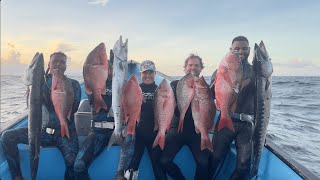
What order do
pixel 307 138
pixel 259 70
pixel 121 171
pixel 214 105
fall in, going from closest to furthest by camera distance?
pixel 259 70 < pixel 214 105 < pixel 121 171 < pixel 307 138

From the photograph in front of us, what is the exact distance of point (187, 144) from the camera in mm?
6039

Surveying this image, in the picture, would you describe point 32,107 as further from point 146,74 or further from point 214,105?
point 214,105

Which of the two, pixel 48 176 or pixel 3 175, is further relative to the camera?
pixel 48 176

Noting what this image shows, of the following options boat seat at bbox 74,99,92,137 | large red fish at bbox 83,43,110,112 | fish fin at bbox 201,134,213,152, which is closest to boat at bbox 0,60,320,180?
boat seat at bbox 74,99,92,137

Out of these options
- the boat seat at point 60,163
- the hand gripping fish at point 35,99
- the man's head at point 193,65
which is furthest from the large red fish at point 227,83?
the hand gripping fish at point 35,99

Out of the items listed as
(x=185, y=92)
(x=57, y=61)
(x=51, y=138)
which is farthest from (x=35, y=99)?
(x=185, y=92)

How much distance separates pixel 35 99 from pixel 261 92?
152 inches

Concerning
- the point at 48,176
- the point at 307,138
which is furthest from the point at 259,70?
the point at 307,138

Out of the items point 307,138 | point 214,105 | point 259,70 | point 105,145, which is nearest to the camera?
point 259,70

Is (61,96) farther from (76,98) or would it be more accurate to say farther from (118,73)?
(118,73)

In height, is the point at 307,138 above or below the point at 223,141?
below

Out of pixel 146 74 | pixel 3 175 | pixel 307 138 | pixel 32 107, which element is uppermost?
pixel 146 74

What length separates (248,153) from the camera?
5734 millimetres

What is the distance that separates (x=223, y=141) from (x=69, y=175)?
303cm
